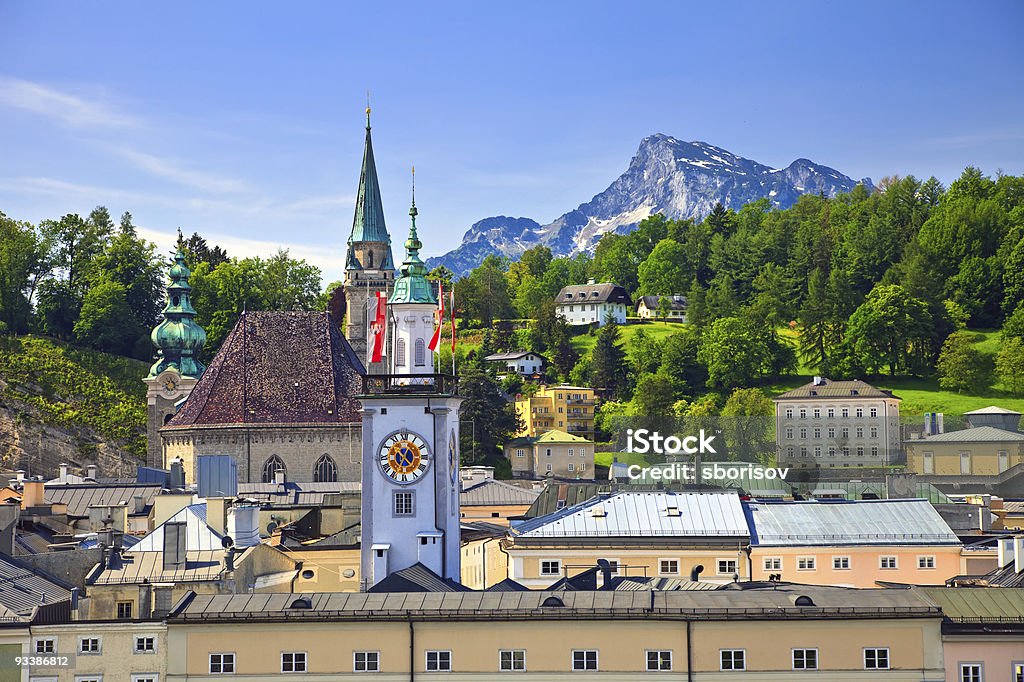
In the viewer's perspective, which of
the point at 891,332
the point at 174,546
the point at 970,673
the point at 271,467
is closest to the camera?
the point at 970,673

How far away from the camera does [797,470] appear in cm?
12862

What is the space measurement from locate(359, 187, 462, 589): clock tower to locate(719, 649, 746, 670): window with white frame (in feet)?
55.2

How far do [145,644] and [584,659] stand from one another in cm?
1021

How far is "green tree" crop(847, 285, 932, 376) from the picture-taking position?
600ft

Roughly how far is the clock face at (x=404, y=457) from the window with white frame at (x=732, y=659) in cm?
1851

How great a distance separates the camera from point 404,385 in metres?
64.2

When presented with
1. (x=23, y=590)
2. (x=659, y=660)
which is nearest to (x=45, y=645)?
(x=23, y=590)

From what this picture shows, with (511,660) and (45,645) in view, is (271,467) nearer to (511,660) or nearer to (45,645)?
(45,645)

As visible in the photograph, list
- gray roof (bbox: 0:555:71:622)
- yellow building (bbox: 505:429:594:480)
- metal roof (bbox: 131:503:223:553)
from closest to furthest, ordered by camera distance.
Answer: gray roof (bbox: 0:555:71:622) < metal roof (bbox: 131:503:223:553) < yellow building (bbox: 505:429:594:480)

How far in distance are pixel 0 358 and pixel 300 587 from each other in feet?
304

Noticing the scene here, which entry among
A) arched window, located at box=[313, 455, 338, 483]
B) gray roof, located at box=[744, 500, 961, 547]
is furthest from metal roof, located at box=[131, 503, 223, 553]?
arched window, located at box=[313, 455, 338, 483]

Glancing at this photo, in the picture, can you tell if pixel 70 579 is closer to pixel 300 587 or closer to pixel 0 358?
pixel 300 587

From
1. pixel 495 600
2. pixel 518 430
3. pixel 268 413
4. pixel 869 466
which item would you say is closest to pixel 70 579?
pixel 495 600

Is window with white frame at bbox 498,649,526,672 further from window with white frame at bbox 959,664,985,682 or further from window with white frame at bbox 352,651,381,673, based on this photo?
window with white frame at bbox 959,664,985,682
